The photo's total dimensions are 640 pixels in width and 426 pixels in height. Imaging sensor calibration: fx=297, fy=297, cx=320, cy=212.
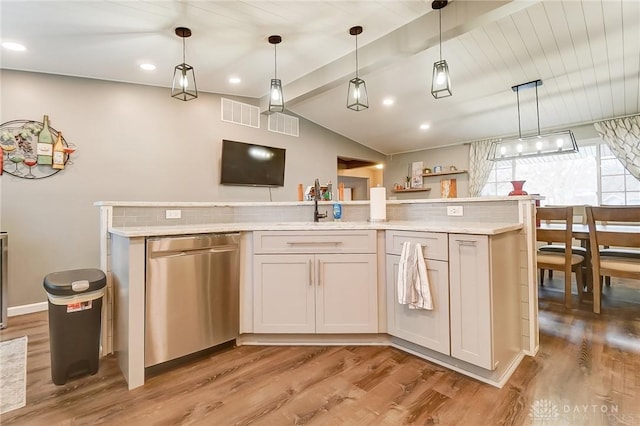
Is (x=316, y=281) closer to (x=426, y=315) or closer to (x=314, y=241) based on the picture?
(x=314, y=241)

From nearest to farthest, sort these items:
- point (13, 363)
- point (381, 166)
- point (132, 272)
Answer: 1. point (132, 272)
2. point (13, 363)
3. point (381, 166)

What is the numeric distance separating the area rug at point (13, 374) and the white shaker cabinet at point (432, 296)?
2.29 metres

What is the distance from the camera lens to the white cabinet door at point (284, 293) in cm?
227

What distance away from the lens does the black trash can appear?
1780 millimetres

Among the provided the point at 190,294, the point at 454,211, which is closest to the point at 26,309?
the point at 190,294

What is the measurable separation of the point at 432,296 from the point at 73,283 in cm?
225

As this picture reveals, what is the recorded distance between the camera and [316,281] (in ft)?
7.43

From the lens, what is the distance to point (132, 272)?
1.78 meters

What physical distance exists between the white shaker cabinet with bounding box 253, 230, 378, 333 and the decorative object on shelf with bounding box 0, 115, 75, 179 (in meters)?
2.75

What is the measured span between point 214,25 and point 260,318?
2.56 m

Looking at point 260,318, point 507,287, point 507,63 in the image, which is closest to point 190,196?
point 260,318

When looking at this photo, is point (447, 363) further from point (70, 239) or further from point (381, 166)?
point (381, 166)

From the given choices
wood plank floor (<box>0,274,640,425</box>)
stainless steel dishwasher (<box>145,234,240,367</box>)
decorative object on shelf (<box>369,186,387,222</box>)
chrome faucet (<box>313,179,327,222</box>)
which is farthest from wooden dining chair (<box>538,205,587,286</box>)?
stainless steel dishwasher (<box>145,234,240,367</box>)

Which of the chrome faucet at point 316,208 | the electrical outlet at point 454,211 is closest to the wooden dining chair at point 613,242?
the electrical outlet at point 454,211
